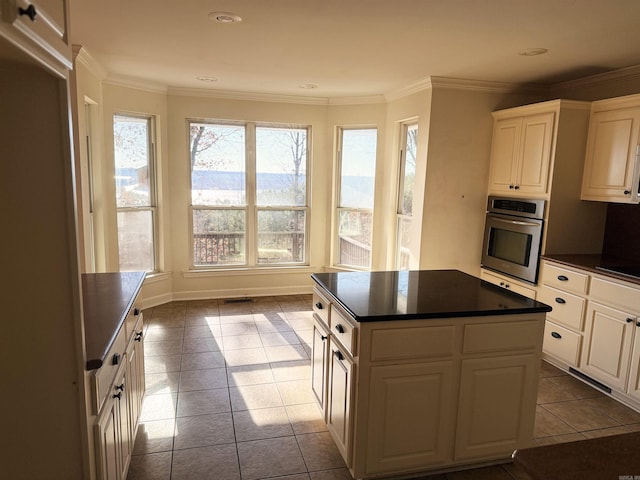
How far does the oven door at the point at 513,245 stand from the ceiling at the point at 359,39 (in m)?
1.36

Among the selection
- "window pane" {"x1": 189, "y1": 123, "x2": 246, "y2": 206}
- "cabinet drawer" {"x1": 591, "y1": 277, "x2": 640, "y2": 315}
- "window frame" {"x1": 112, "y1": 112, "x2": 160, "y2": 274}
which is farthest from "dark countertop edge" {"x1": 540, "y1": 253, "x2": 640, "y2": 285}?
"window frame" {"x1": 112, "y1": 112, "x2": 160, "y2": 274}

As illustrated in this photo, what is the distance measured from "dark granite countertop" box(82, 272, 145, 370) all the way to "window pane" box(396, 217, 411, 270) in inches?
120

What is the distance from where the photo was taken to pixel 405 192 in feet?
16.5

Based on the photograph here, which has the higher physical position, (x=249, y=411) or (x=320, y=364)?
(x=320, y=364)

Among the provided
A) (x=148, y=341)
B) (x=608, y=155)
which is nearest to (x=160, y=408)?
(x=148, y=341)

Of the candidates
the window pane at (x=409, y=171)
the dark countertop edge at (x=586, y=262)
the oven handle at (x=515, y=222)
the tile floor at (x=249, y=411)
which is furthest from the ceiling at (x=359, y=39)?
the tile floor at (x=249, y=411)

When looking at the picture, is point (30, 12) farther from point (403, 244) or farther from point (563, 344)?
point (403, 244)

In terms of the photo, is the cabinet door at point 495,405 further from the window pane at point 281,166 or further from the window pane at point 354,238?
the window pane at point 281,166

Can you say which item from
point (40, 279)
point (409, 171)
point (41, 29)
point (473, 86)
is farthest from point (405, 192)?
point (41, 29)

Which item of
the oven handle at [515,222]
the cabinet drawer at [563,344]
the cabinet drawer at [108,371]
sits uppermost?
the oven handle at [515,222]

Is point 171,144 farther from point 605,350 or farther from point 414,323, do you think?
point 605,350

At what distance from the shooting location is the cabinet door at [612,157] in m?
3.24

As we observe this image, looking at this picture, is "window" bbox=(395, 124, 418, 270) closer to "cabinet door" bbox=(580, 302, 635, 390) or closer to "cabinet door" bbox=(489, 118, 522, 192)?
"cabinet door" bbox=(489, 118, 522, 192)

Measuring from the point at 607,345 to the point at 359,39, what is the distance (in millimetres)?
2851
